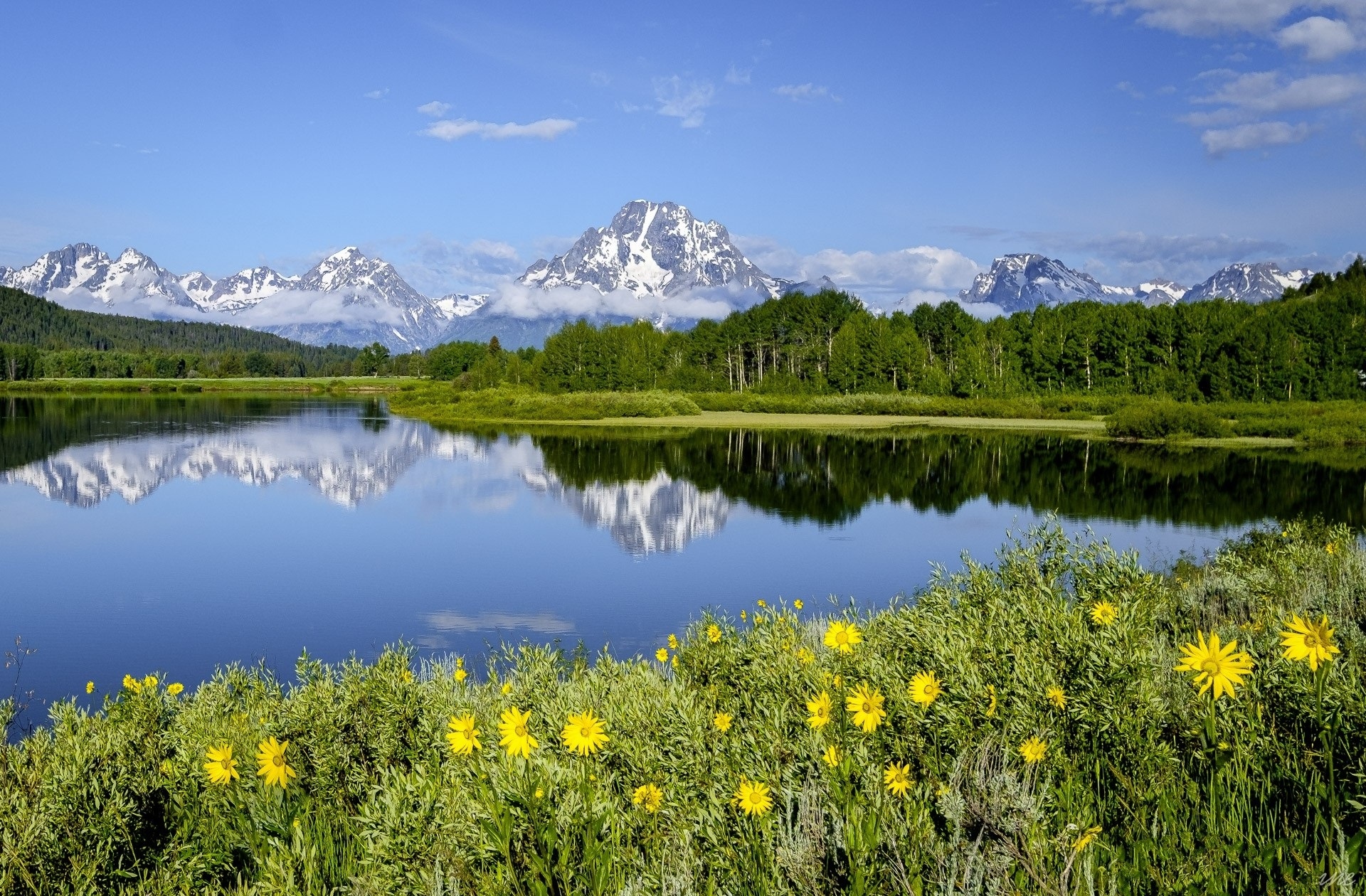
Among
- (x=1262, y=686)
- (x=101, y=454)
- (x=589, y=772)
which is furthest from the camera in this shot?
(x=101, y=454)

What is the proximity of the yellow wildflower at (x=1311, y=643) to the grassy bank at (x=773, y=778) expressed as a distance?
0.68ft

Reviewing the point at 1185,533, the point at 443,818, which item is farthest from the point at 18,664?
the point at 1185,533

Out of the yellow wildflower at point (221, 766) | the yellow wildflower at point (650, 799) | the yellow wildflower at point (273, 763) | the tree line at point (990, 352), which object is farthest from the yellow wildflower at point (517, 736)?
the tree line at point (990, 352)

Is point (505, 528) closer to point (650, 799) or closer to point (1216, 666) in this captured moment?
point (650, 799)

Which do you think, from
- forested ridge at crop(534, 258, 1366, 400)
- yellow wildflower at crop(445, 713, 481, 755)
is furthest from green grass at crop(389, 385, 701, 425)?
yellow wildflower at crop(445, 713, 481, 755)

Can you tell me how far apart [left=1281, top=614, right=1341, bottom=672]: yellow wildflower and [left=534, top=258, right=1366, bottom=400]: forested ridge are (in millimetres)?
70084

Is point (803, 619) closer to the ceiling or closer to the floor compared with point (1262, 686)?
closer to the floor

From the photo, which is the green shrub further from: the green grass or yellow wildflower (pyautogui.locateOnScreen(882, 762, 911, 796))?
yellow wildflower (pyautogui.locateOnScreen(882, 762, 911, 796))

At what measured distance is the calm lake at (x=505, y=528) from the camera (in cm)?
1460

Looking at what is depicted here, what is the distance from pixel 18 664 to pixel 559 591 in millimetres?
8162

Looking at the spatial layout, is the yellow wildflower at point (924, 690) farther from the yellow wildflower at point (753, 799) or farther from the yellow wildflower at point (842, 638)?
the yellow wildflower at point (753, 799)

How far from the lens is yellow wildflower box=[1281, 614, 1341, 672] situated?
120 inches

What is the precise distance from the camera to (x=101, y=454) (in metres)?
40.7

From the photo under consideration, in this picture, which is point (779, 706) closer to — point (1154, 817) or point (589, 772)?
point (589, 772)
